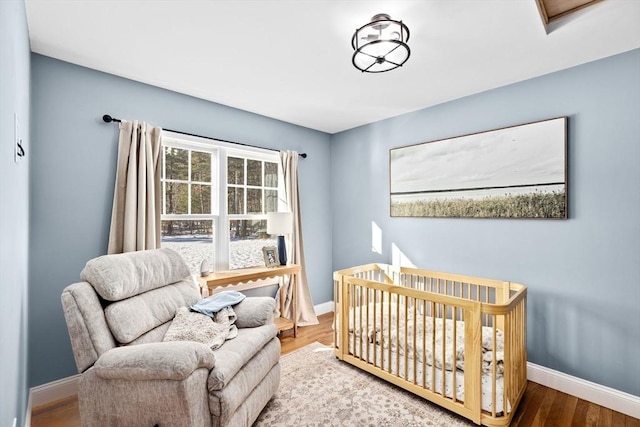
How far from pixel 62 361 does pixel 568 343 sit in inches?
154

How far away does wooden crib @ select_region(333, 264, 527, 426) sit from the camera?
196 cm

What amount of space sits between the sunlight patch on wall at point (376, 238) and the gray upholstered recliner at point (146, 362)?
1991 mm

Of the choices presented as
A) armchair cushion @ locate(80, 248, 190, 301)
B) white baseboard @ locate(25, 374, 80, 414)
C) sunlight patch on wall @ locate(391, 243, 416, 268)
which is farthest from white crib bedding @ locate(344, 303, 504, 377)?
white baseboard @ locate(25, 374, 80, 414)

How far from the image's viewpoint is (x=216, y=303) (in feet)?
7.62

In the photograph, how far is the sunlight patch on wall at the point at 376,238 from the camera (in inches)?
→ 150

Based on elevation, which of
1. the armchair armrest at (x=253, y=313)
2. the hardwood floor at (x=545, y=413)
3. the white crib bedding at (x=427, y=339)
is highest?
the armchair armrest at (x=253, y=313)

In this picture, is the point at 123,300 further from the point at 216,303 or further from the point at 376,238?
the point at 376,238

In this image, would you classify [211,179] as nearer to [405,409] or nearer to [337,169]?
[337,169]

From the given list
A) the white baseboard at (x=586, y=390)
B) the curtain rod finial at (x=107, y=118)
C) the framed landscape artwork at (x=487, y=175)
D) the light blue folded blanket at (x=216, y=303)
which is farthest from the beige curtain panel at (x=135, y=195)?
the white baseboard at (x=586, y=390)

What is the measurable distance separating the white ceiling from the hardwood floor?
8.37ft

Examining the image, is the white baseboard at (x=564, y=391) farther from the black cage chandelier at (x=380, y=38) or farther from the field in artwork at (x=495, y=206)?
the black cage chandelier at (x=380, y=38)

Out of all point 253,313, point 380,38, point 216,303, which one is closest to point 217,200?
point 216,303

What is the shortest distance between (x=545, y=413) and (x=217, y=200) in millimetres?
3309

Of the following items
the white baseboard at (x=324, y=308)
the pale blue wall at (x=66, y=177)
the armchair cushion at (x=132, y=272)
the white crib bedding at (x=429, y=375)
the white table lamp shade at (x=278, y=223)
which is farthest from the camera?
the white baseboard at (x=324, y=308)
